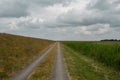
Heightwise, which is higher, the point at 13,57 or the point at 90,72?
the point at 13,57

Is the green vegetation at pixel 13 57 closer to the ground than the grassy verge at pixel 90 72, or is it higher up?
higher up

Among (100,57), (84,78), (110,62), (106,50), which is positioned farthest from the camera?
(100,57)

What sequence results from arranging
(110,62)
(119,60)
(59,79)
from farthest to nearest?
1. (110,62)
2. (119,60)
3. (59,79)

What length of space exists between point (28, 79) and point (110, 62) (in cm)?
1563

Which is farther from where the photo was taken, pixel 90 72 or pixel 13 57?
pixel 13 57

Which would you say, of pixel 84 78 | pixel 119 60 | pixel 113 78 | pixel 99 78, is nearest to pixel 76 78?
pixel 84 78

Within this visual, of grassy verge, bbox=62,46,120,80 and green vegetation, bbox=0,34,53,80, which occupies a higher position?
green vegetation, bbox=0,34,53,80

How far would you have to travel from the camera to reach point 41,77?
2420 centimetres

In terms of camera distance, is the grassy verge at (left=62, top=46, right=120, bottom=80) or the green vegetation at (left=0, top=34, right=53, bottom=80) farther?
the green vegetation at (left=0, top=34, right=53, bottom=80)

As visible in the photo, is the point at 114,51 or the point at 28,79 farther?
the point at 114,51

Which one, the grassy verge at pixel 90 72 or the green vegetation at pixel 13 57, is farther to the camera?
the green vegetation at pixel 13 57

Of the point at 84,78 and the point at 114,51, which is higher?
the point at 114,51

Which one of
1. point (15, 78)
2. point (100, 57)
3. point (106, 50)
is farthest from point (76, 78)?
point (100, 57)

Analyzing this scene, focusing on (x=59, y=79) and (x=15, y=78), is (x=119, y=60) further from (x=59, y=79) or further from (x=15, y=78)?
(x=15, y=78)
